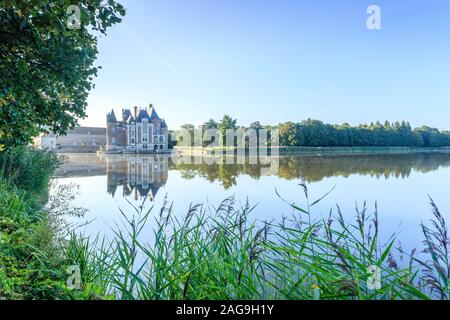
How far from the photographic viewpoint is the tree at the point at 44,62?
2037 mm

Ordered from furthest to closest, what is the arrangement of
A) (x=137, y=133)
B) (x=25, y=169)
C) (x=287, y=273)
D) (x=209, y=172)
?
(x=137, y=133)
(x=209, y=172)
(x=25, y=169)
(x=287, y=273)

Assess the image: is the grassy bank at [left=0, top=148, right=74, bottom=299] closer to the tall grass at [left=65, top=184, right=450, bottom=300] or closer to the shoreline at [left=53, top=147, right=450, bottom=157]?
the tall grass at [left=65, top=184, right=450, bottom=300]

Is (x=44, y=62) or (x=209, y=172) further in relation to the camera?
(x=209, y=172)

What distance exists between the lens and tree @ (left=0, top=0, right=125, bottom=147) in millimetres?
2037

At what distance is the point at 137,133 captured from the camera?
1164 inches

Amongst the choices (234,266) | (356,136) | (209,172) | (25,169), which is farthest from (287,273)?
(356,136)

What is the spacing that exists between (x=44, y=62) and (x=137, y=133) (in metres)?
27.7

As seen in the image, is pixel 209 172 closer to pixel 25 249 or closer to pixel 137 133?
pixel 25 249

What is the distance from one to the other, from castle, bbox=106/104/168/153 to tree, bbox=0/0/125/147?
24.4m

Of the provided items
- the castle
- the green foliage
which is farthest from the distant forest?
the green foliage

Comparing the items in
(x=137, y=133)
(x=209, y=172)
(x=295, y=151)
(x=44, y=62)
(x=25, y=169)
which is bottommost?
(x=209, y=172)
